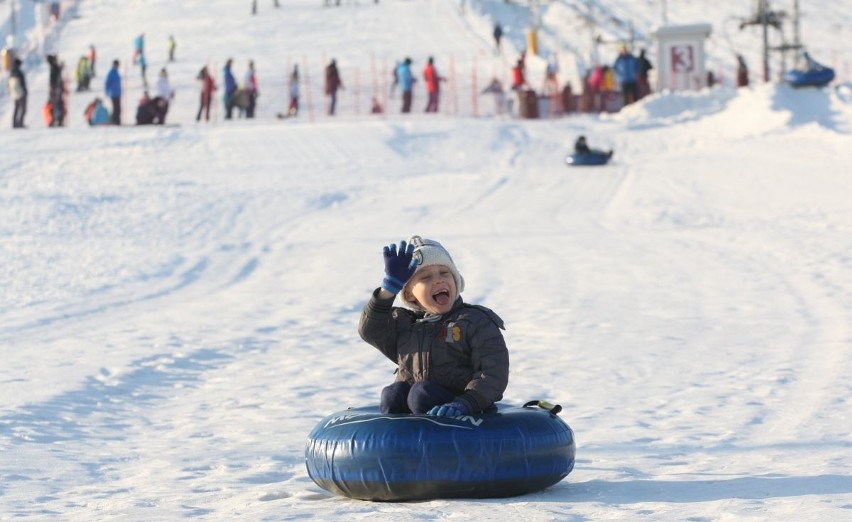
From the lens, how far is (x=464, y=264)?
14000mm

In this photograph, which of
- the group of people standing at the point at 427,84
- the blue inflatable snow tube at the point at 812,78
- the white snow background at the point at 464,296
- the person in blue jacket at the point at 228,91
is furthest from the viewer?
the group of people standing at the point at 427,84

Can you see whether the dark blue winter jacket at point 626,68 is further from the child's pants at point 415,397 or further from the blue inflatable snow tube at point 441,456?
the blue inflatable snow tube at point 441,456

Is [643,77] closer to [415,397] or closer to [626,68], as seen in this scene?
[626,68]

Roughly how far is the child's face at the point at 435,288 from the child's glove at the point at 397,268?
0.13 meters

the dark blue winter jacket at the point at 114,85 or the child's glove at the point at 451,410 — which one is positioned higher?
the dark blue winter jacket at the point at 114,85

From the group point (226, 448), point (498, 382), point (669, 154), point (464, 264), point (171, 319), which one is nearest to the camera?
point (498, 382)

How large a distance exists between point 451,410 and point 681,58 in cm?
2973

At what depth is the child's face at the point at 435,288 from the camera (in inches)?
209

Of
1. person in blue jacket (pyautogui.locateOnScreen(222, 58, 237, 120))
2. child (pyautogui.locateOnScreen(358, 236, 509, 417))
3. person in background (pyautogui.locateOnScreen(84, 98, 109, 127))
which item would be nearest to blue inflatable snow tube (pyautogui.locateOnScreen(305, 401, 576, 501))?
child (pyautogui.locateOnScreen(358, 236, 509, 417))

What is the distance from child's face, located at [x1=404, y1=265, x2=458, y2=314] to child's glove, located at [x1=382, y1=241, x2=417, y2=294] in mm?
127

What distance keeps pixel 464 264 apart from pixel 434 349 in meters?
8.70

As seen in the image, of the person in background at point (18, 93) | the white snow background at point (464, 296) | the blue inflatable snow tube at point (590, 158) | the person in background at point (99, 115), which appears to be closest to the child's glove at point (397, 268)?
the white snow background at point (464, 296)

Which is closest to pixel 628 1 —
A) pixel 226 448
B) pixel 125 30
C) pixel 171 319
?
pixel 125 30

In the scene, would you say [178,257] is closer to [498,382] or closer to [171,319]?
[171,319]
